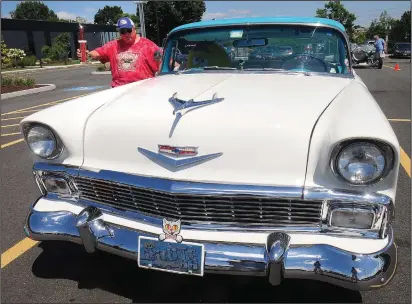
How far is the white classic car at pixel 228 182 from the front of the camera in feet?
6.38

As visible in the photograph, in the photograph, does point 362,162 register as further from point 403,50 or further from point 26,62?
point 26,62

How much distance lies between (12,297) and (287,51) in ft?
8.58

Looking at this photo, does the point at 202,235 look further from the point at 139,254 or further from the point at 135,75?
the point at 135,75

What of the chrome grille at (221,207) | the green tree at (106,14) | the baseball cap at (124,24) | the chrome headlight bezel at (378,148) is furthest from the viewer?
the green tree at (106,14)

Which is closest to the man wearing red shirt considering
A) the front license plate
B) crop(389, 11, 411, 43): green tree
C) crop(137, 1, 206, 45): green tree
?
the front license plate

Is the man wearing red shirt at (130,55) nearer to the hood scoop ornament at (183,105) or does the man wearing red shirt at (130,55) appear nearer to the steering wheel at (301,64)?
the steering wheel at (301,64)

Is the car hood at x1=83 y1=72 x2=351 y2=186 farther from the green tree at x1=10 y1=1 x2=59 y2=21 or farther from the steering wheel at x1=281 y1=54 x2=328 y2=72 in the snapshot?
the green tree at x1=10 y1=1 x2=59 y2=21

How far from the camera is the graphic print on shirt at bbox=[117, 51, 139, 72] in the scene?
4.39 m

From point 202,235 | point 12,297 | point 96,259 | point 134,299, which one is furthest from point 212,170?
point 12,297

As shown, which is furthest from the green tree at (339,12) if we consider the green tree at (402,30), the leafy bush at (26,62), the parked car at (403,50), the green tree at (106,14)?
the green tree at (106,14)

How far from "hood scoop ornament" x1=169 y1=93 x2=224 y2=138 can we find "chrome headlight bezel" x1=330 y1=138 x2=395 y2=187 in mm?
739

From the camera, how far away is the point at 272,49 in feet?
11.0

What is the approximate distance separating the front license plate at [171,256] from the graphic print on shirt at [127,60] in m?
2.69

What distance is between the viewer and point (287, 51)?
10.8 ft
